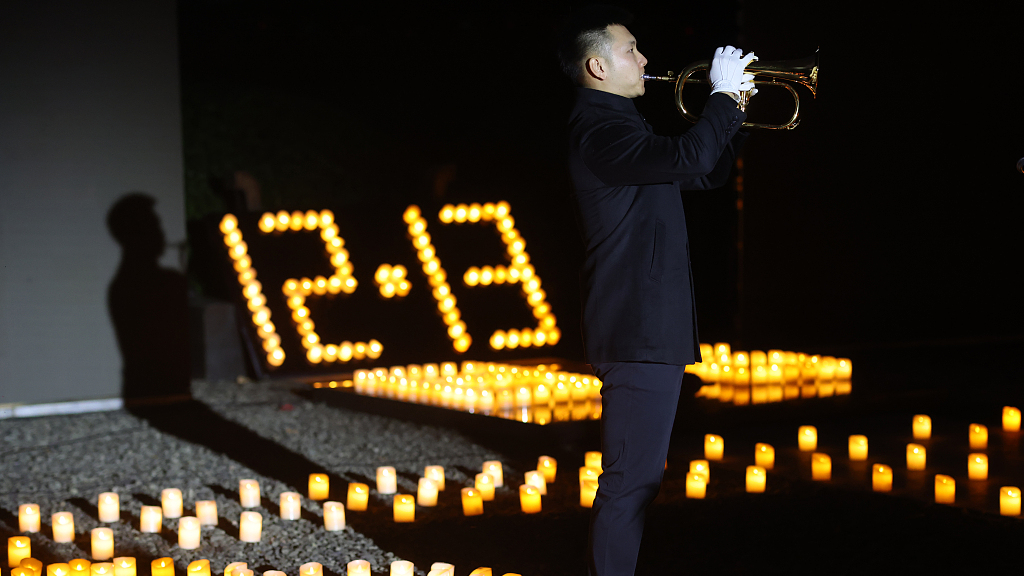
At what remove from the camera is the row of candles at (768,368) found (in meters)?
5.03

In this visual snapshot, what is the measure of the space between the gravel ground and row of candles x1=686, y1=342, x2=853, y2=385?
147cm

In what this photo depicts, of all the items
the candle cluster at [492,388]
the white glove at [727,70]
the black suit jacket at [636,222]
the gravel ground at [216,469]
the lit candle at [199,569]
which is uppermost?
the white glove at [727,70]

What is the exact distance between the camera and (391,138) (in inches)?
303

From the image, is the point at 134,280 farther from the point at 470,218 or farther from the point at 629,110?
the point at 629,110

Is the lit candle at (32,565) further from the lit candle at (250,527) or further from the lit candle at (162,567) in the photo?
the lit candle at (250,527)

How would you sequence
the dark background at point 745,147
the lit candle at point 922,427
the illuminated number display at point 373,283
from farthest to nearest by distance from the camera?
the dark background at point 745,147 → the illuminated number display at point 373,283 → the lit candle at point 922,427

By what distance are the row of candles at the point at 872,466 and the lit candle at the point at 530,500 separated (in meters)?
0.52

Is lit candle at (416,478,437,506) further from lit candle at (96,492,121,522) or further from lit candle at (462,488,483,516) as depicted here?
lit candle at (96,492,121,522)

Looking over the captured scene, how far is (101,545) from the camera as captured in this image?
9.34 feet

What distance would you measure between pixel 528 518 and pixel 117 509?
1306 millimetres

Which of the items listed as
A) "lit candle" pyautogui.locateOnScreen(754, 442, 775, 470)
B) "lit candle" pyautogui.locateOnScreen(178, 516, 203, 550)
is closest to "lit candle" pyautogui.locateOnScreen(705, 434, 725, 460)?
"lit candle" pyautogui.locateOnScreen(754, 442, 775, 470)

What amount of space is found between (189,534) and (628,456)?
145cm

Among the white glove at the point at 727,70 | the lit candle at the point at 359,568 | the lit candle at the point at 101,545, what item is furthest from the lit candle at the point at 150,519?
the white glove at the point at 727,70

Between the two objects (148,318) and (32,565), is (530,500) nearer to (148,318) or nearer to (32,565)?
(32,565)
